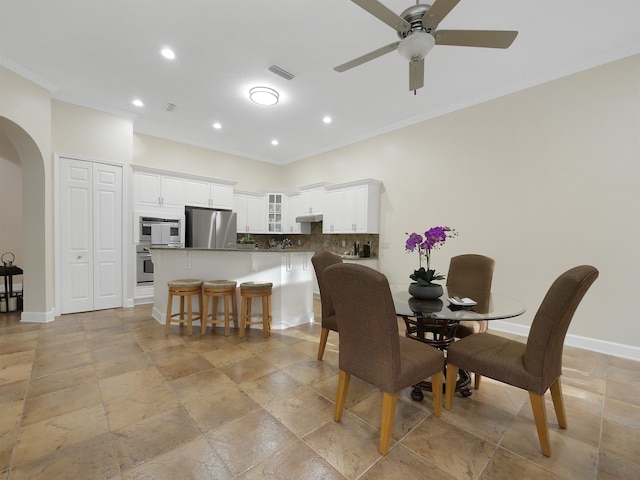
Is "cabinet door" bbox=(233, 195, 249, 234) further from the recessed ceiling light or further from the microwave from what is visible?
the recessed ceiling light

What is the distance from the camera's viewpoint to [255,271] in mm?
3654

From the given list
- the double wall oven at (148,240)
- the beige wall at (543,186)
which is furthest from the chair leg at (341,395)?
the double wall oven at (148,240)

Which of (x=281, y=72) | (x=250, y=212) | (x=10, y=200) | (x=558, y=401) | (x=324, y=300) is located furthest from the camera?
(x=250, y=212)

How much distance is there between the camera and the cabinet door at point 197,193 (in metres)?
5.25

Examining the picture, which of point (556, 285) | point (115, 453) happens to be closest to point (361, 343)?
point (556, 285)

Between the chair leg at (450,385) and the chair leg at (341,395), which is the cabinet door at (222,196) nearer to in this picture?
the chair leg at (341,395)

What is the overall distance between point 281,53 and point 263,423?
3382 millimetres

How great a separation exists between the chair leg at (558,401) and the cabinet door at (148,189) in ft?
18.1

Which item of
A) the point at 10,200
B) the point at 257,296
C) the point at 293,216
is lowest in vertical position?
the point at 257,296

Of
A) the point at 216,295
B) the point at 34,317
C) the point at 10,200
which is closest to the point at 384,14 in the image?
the point at 216,295

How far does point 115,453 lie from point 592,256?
447 centimetres

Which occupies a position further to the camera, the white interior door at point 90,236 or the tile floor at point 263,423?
the white interior door at point 90,236

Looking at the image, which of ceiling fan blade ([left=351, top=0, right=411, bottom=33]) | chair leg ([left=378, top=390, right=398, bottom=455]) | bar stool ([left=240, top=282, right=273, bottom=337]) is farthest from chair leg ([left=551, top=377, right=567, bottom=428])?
bar stool ([left=240, top=282, right=273, bottom=337])

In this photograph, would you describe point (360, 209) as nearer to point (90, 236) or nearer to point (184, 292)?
point (184, 292)
